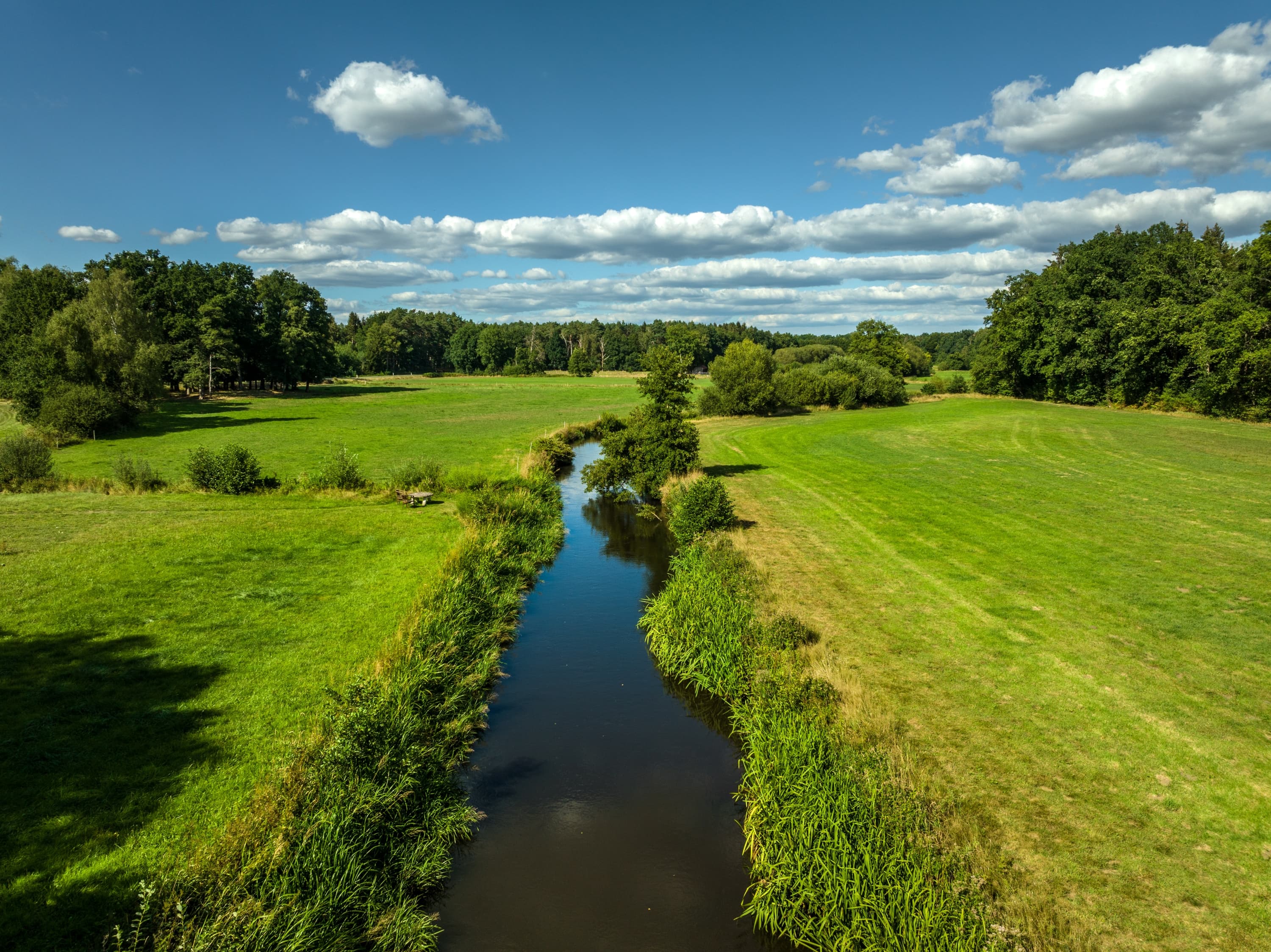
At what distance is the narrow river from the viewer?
912 centimetres

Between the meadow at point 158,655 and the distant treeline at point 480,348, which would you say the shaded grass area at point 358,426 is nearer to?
the meadow at point 158,655

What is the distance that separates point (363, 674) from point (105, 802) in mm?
4699

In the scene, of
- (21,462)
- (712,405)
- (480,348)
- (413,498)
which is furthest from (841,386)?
(480,348)

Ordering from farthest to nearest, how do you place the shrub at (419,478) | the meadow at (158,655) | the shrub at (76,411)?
the shrub at (76,411)
the shrub at (419,478)
the meadow at (158,655)

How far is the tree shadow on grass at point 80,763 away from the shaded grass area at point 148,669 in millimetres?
29

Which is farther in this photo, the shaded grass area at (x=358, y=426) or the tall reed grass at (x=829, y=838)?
the shaded grass area at (x=358, y=426)

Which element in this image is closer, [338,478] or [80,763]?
[80,763]

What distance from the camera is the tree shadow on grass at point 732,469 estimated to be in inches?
1671

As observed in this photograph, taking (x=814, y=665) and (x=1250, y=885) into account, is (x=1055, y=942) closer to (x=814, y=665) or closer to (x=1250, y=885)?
(x=1250, y=885)

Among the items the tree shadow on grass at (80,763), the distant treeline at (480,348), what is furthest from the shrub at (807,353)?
the tree shadow on grass at (80,763)

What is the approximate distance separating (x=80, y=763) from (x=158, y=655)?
451 cm

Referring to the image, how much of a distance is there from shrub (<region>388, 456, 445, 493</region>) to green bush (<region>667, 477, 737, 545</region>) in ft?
51.0

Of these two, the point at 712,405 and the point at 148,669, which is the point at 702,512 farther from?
the point at 712,405

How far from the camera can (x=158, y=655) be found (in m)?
14.9
